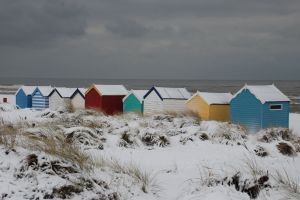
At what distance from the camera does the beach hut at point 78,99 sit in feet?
85.7

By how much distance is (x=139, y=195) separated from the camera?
7.36m

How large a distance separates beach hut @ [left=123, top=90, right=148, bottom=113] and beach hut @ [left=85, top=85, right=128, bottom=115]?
974 millimetres

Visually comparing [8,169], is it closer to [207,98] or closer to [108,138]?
[108,138]

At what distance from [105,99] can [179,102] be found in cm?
463

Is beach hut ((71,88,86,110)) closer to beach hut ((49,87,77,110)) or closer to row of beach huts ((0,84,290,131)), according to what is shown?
row of beach huts ((0,84,290,131))

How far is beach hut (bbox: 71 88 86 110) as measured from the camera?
2614 centimetres

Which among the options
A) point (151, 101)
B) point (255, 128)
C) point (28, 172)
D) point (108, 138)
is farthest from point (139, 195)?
point (151, 101)

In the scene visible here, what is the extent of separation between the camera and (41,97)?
94.5ft

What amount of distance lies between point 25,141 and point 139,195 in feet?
7.85

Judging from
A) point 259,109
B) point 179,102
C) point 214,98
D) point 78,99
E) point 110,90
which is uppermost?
point 110,90

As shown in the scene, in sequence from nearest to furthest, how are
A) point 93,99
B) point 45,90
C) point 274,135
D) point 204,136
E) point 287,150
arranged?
1. point 287,150
2. point 204,136
3. point 274,135
4. point 93,99
5. point 45,90

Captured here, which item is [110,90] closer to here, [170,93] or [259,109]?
[170,93]

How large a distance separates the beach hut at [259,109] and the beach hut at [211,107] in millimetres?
1431

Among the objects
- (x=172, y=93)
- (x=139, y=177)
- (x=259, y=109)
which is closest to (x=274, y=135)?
(x=259, y=109)
